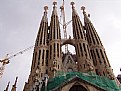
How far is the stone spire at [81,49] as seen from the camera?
3441 cm

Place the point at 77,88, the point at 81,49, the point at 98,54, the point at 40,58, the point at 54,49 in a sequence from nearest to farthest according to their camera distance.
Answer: the point at 77,88
the point at 40,58
the point at 98,54
the point at 54,49
the point at 81,49

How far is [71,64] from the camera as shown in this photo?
38.4 metres

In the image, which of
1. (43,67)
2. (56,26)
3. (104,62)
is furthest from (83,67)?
(56,26)

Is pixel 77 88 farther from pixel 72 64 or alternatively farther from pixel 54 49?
pixel 54 49

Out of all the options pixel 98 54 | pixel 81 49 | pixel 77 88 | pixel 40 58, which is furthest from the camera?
pixel 81 49

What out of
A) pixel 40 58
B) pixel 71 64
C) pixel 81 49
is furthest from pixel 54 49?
pixel 81 49

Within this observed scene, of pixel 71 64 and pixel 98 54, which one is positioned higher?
pixel 98 54

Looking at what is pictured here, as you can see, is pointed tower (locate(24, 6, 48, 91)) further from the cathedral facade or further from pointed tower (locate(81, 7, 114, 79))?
pointed tower (locate(81, 7, 114, 79))

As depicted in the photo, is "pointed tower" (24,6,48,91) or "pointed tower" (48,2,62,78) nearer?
"pointed tower" (24,6,48,91)

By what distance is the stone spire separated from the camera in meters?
34.4

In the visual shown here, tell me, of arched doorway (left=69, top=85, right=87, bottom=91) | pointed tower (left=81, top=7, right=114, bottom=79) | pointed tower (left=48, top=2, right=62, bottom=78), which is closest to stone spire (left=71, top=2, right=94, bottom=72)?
pointed tower (left=81, top=7, right=114, bottom=79)

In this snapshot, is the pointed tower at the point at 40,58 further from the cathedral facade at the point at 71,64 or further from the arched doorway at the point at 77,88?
the arched doorway at the point at 77,88

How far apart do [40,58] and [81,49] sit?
8.33 m

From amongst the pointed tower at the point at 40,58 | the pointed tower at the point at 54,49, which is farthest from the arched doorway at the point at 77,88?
the pointed tower at the point at 40,58
